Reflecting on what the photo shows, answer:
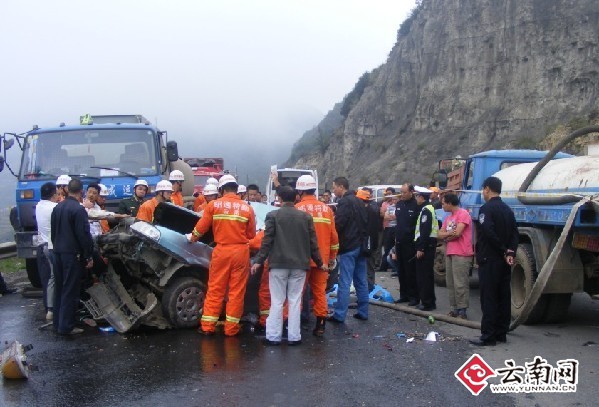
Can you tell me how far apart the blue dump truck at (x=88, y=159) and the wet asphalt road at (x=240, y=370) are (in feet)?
8.40

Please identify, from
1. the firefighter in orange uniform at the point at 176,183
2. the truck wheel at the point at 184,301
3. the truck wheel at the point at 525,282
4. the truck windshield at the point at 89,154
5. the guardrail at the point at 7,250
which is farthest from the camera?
the guardrail at the point at 7,250

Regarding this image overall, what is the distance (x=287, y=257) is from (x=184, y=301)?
150 centimetres

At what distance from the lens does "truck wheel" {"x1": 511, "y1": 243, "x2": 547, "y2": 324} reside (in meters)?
8.31

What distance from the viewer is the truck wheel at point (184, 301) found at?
764 cm

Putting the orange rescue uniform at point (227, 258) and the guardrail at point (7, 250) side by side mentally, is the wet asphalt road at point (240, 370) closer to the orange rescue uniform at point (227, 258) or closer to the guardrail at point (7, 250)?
the orange rescue uniform at point (227, 258)

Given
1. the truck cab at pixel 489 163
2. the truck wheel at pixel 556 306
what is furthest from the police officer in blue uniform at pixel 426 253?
the truck cab at pixel 489 163

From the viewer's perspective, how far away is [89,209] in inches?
346

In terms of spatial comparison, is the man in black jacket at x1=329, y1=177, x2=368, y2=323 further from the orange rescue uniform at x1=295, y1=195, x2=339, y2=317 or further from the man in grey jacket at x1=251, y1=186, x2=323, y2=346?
the man in grey jacket at x1=251, y1=186, x2=323, y2=346

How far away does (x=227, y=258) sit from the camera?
734 centimetres

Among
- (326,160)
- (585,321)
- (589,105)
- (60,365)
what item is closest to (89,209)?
(60,365)

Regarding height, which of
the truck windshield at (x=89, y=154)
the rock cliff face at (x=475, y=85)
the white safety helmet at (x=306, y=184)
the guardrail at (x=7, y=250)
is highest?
the rock cliff face at (x=475, y=85)

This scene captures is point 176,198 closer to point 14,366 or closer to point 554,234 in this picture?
point 14,366

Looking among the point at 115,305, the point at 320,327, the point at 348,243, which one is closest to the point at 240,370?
the point at 320,327

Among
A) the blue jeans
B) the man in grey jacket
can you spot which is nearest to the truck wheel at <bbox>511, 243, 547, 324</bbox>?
the blue jeans
